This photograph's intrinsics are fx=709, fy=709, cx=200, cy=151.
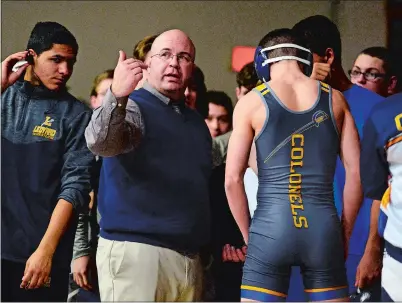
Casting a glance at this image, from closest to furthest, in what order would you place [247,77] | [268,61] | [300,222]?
[300,222] < [268,61] < [247,77]

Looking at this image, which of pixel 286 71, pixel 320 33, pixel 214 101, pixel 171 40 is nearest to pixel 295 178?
pixel 286 71

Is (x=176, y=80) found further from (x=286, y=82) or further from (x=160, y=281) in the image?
(x=160, y=281)

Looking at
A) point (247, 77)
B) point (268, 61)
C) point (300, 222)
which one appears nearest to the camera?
point (300, 222)

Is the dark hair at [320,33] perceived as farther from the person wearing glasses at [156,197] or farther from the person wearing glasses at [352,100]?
the person wearing glasses at [156,197]

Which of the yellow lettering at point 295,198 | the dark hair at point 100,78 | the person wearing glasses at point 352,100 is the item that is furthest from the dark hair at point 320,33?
the dark hair at point 100,78

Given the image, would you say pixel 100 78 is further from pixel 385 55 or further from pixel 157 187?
pixel 385 55

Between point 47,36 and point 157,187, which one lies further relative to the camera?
point 47,36

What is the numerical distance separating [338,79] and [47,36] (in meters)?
1.10

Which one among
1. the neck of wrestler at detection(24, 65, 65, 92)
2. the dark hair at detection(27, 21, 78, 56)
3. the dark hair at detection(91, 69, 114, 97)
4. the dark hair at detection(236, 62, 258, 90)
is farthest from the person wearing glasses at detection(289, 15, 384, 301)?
the neck of wrestler at detection(24, 65, 65, 92)

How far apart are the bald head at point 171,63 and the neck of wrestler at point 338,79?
51cm

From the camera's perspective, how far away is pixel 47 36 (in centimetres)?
268

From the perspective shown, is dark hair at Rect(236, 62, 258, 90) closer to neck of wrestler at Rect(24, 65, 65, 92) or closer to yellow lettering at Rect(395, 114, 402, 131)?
yellow lettering at Rect(395, 114, 402, 131)

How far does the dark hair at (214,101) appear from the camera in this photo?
2.63 meters

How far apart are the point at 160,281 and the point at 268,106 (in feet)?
2.34
